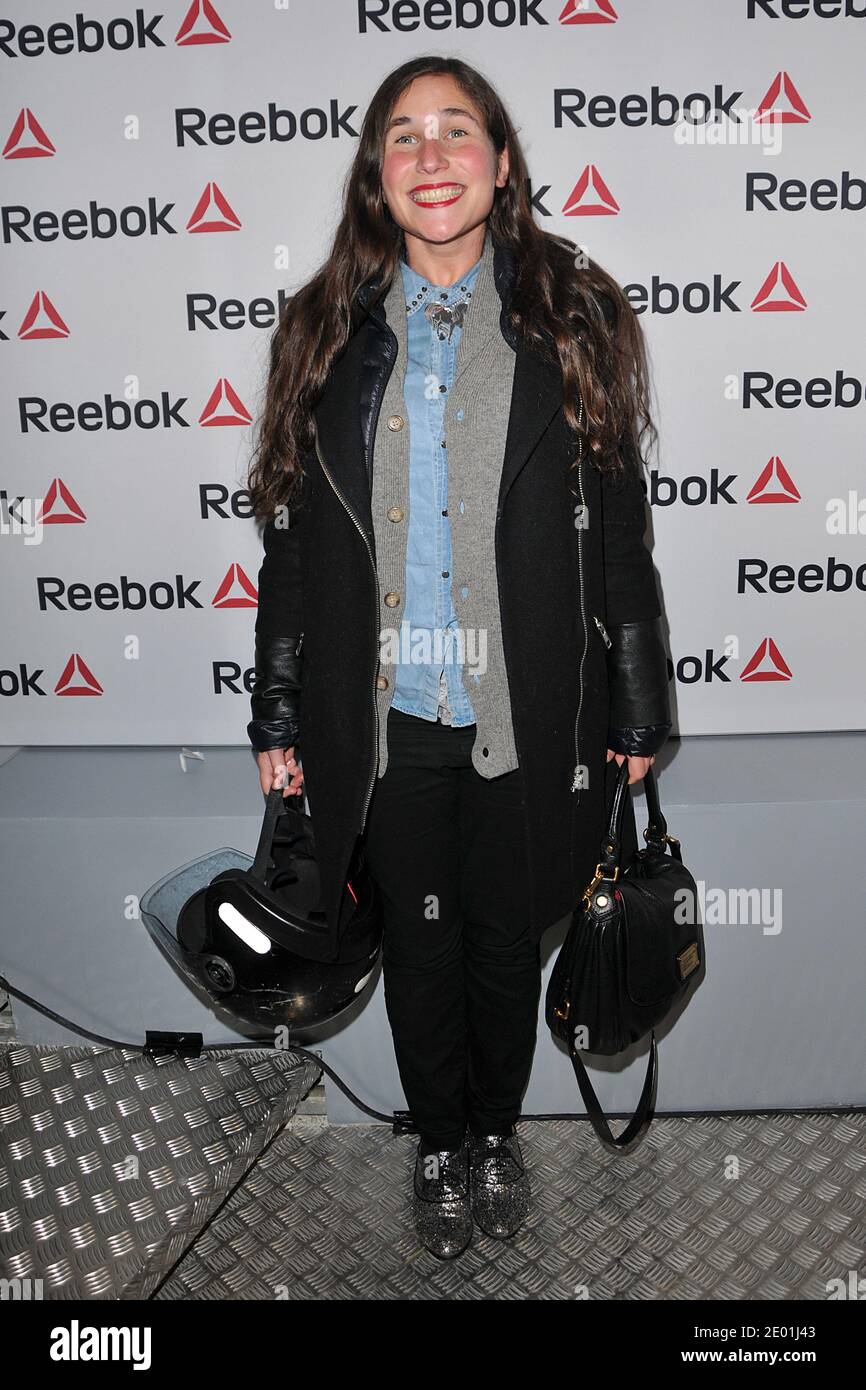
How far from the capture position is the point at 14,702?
293cm

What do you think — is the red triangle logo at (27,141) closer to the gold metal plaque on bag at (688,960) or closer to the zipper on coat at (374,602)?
the zipper on coat at (374,602)

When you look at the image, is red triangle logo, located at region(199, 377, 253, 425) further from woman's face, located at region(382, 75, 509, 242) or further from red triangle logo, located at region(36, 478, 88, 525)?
woman's face, located at region(382, 75, 509, 242)

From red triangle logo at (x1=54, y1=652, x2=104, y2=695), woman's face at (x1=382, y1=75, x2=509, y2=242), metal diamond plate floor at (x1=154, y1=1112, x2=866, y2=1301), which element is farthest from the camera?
red triangle logo at (x1=54, y1=652, x2=104, y2=695)

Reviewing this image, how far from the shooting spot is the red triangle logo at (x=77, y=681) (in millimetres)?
2871

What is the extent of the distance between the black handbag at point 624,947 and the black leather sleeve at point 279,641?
65cm

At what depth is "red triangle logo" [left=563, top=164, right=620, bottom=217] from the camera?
2480mm

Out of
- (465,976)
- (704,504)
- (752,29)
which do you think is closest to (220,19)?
(752,29)

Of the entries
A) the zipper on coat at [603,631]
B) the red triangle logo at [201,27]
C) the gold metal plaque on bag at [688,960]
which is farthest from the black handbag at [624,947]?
the red triangle logo at [201,27]

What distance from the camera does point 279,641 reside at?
218 cm

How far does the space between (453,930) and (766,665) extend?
41.9 inches

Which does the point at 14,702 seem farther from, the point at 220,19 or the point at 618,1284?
the point at 618,1284

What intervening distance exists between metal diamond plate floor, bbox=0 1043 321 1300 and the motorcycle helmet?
0.47 metres

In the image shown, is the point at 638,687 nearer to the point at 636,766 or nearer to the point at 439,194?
the point at 636,766

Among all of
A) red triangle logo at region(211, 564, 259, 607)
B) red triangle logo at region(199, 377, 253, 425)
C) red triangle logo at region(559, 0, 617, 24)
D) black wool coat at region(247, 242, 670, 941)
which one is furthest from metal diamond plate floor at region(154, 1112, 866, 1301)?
red triangle logo at region(559, 0, 617, 24)
